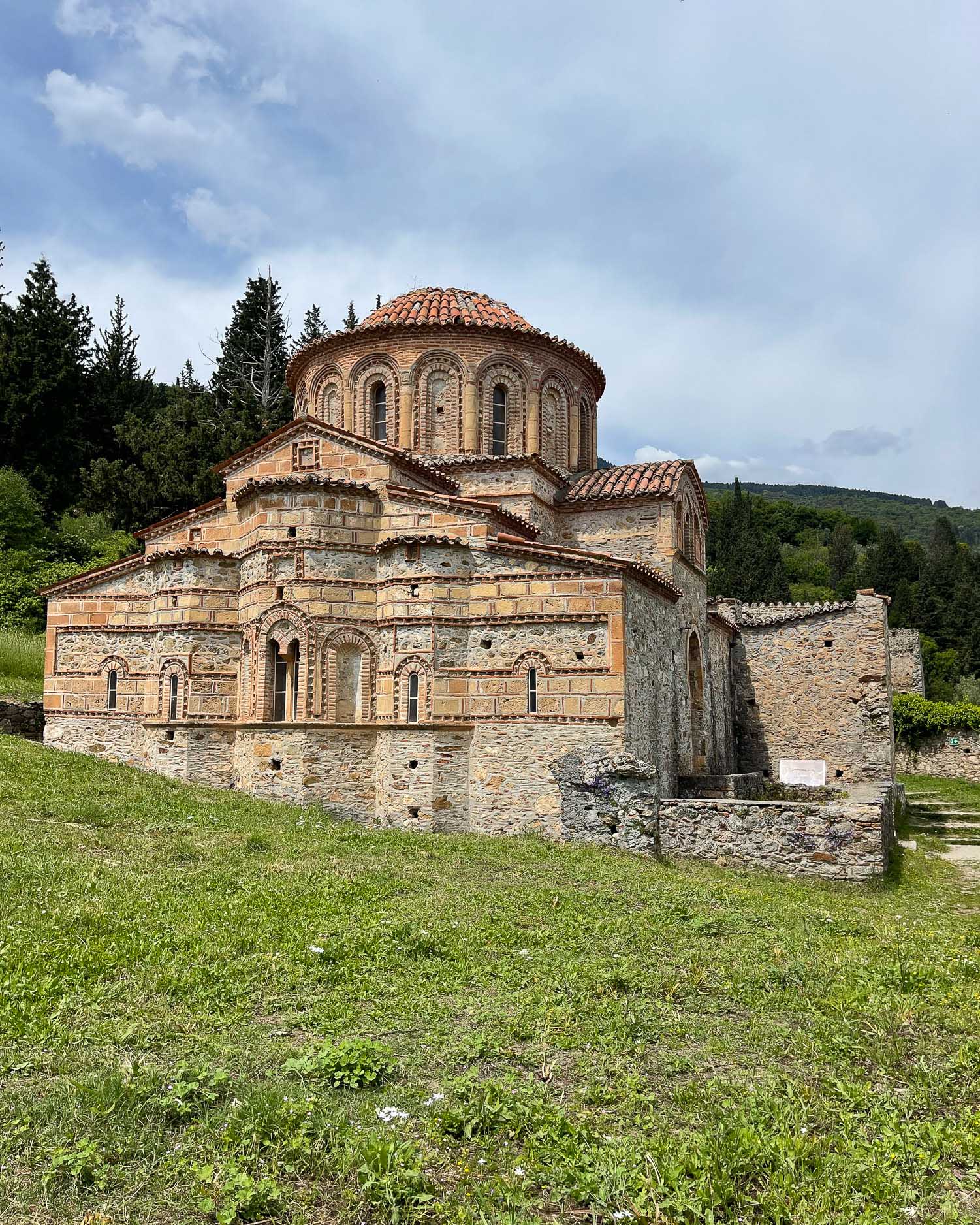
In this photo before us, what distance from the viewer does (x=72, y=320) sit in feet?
106

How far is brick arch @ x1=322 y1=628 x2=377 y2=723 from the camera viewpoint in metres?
14.0

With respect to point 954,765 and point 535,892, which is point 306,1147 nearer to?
point 535,892

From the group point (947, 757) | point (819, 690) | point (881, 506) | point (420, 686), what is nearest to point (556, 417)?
point (420, 686)

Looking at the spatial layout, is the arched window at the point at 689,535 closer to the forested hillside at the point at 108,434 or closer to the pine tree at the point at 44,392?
the forested hillside at the point at 108,434

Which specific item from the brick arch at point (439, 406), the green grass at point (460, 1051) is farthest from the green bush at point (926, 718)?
the green grass at point (460, 1051)

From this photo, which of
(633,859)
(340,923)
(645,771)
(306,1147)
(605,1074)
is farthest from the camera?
(645,771)

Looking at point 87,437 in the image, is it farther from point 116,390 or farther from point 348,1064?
point 348,1064

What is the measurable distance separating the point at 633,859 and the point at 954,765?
800 inches

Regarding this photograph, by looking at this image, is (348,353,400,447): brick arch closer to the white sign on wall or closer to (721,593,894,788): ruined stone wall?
the white sign on wall

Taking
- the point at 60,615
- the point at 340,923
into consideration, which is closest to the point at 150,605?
the point at 60,615

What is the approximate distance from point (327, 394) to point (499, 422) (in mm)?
3758

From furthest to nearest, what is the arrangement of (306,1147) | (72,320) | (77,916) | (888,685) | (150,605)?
(72,320) → (888,685) → (150,605) → (77,916) → (306,1147)

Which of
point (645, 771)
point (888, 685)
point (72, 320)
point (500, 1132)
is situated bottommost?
point (500, 1132)

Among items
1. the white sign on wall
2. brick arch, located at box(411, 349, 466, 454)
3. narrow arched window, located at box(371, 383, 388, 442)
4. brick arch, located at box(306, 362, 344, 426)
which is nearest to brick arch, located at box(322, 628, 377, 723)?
brick arch, located at box(411, 349, 466, 454)
